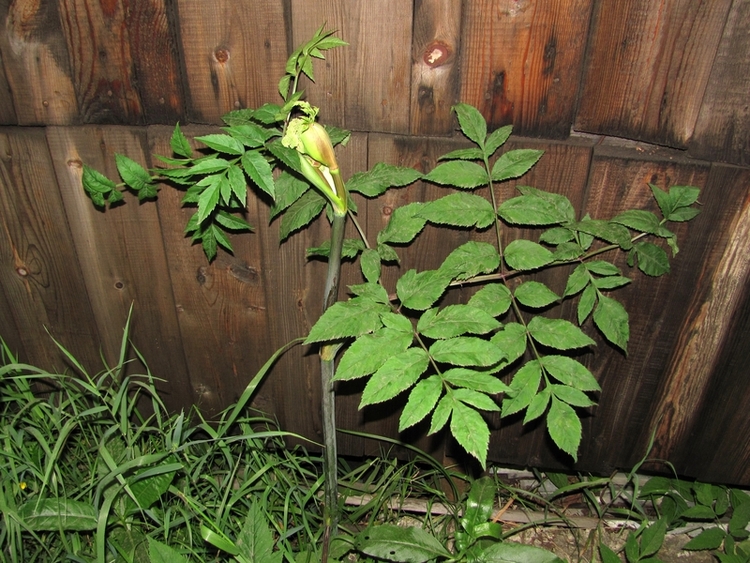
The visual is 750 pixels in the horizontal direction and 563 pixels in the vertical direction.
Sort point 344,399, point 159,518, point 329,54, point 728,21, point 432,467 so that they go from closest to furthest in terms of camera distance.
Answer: point 728,21 → point 329,54 → point 159,518 → point 344,399 → point 432,467

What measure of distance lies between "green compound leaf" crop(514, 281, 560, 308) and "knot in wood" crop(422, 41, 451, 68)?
2.00 ft

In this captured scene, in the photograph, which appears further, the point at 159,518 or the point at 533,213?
the point at 159,518

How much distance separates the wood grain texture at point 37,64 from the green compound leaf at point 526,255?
4.09ft

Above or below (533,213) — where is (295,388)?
below

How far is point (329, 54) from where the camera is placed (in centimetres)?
157

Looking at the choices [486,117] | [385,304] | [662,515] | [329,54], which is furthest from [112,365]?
[662,515]

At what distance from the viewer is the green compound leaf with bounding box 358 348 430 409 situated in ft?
4.33

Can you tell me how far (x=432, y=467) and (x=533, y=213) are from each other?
112 centimetres

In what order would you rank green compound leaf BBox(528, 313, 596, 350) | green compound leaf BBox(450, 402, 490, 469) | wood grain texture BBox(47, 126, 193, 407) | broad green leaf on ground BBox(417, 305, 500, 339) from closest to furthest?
green compound leaf BBox(450, 402, 490, 469) → broad green leaf on ground BBox(417, 305, 500, 339) → green compound leaf BBox(528, 313, 596, 350) → wood grain texture BBox(47, 126, 193, 407)

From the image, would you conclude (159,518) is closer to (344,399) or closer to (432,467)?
(344,399)

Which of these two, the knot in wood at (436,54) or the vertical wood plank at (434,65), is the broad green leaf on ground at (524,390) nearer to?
the vertical wood plank at (434,65)

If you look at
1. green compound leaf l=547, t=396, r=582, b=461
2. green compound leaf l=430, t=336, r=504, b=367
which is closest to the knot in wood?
green compound leaf l=430, t=336, r=504, b=367

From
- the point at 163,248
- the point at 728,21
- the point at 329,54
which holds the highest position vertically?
the point at 728,21

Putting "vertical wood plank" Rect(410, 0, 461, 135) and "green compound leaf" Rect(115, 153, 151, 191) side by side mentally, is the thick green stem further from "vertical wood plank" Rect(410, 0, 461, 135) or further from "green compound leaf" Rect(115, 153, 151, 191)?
"green compound leaf" Rect(115, 153, 151, 191)
